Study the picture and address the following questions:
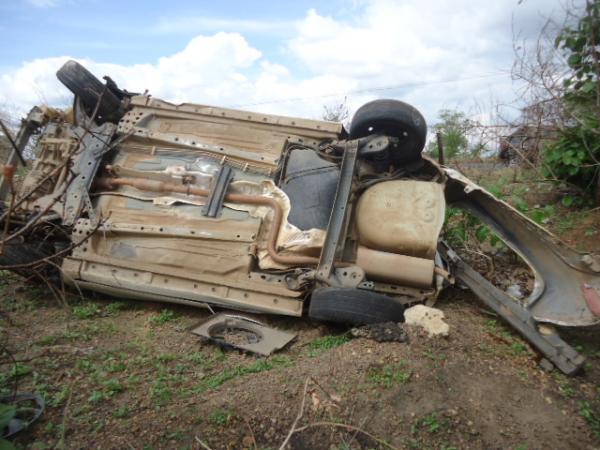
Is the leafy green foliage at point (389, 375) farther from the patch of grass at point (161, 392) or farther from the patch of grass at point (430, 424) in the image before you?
the patch of grass at point (161, 392)

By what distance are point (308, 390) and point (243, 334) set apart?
3.57ft

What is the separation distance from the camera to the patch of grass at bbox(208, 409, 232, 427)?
2344mm

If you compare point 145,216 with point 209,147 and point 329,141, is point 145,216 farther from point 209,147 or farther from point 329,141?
point 329,141

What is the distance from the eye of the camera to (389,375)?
269 centimetres

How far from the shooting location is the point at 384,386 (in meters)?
2.60

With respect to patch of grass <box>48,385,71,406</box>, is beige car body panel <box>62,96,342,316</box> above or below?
above

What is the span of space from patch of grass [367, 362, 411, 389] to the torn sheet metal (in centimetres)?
83

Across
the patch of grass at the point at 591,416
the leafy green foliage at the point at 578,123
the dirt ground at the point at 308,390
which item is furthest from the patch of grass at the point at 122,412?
the leafy green foliage at the point at 578,123

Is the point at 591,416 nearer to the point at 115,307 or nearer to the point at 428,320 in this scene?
the point at 428,320

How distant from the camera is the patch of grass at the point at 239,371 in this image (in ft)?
9.16

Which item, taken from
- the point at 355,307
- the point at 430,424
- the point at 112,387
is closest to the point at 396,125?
the point at 355,307

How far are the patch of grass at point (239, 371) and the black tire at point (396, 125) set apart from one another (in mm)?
2164

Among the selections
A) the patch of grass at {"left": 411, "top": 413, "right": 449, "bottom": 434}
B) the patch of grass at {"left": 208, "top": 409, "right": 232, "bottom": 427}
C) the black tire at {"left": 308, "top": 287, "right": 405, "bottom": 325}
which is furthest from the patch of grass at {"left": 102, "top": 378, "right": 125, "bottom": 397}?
the patch of grass at {"left": 411, "top": 413, "right": 449, "bottom": 434}

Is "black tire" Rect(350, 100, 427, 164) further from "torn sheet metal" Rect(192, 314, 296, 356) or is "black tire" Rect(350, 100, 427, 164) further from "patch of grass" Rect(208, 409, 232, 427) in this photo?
"patch of grass" Rect(208, 409, 232, 427)
